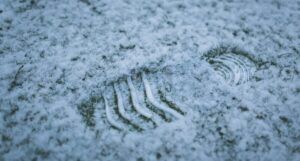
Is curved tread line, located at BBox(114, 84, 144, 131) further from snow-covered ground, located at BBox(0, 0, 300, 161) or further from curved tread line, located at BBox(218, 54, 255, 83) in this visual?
curved tread line, located at BBox(218, 54, 255, 83)

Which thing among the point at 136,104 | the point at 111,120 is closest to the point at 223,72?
the point at 136,104

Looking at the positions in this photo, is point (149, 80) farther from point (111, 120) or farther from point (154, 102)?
point (111, 120)

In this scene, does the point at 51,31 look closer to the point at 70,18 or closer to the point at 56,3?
the point at 70,18

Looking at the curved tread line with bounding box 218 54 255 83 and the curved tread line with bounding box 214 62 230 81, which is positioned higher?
the curved tread line with bounding box 218 54 255 83

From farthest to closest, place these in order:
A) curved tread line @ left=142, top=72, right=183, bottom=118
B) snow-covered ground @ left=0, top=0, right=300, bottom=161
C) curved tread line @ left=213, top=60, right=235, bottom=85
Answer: curved tread line @ left=213, top=60, right=235, bottom=85 → curved tread line @ left=142, top=72, right=183, bottom=118 → snow-covered ground @ left=0, top=0, right=300, bottom=161

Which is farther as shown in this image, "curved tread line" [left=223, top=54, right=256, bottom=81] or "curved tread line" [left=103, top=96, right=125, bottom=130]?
"curved tread line" [left=223, top=54, right=256, bottom=81]

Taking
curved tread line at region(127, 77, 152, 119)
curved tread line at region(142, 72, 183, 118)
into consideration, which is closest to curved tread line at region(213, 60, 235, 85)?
curved tread line at region(142, 72, 183, 118)

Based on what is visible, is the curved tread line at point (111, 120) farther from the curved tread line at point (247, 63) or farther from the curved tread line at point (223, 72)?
the curved tread line at point (247, 63)

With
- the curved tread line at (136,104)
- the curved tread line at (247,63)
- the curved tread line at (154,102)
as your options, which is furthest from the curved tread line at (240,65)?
the curved tread line at (136,104)

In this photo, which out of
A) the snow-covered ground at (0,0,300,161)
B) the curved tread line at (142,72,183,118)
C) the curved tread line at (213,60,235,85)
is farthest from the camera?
the curved tread line at (213,60,235,85)
